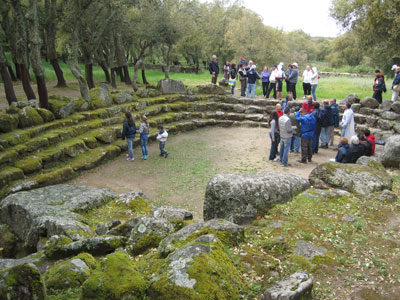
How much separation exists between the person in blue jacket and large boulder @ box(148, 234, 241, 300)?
987cm

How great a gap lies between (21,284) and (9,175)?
340 inches

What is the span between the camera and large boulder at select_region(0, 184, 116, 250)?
7782mm

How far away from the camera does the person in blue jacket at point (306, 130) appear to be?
13.6m

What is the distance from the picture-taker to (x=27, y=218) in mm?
8859

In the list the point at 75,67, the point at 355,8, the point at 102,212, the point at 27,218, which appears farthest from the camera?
the point at 355,8

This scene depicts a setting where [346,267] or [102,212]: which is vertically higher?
[346,267]

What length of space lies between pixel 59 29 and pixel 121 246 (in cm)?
2314

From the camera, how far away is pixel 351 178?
9055 millimetres

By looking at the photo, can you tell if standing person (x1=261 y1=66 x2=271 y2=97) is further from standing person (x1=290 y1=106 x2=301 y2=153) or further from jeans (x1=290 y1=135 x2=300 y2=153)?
jeans (x1=290 y1=135 x2=300 y2=153)

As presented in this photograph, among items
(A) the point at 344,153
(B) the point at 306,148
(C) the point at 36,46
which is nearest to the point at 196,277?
(A) the point at 344,153

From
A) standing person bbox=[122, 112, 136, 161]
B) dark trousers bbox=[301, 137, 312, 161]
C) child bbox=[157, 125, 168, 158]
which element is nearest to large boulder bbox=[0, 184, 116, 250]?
standing person bbox=[122, 112, 136, 161]

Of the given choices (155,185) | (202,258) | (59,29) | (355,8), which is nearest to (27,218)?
(155,185)

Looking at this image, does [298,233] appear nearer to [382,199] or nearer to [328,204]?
[328,204]

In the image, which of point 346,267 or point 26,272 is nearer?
point 26,272
